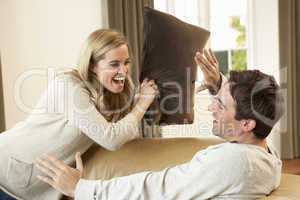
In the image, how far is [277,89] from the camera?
1.23m

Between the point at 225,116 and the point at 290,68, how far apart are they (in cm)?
307

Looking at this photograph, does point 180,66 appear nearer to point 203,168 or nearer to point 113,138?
point 113,138

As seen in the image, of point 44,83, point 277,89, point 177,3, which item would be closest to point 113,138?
point 277,89

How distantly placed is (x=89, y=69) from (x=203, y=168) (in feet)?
2.23

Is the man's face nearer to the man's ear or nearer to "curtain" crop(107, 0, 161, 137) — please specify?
the man's ear

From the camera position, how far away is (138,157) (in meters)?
1.77

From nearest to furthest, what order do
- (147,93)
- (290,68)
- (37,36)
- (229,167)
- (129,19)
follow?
(229,167) < (147,93) < (37,36) < (129,19) < (290,68)

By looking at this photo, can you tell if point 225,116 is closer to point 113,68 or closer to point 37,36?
point 113,68

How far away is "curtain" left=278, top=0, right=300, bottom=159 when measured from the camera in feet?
13.2

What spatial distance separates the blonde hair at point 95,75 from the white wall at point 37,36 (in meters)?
1.59

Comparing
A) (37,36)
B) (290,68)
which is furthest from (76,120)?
(290,68)

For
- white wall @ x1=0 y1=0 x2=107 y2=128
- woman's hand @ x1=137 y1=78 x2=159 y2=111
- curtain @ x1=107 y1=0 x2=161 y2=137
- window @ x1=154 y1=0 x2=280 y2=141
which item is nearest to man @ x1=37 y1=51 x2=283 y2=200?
woman's hand @ x1=137 y1=78 x2=159 y2=111

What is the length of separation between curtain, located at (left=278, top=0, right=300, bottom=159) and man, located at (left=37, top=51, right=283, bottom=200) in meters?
2.91

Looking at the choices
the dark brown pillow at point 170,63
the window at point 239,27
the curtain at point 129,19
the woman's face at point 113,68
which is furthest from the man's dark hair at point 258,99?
the window at point 239,27
